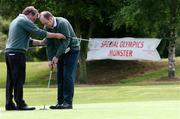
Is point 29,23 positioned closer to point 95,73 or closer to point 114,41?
point 114,41

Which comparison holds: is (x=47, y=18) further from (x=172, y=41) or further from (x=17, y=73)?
(x=172, y=41)

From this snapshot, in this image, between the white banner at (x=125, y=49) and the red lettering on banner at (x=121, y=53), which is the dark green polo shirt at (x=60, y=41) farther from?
the red lettering on banner at (x=121, y=53)

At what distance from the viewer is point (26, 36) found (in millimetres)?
11219

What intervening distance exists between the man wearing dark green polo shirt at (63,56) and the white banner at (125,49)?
61.1 feet

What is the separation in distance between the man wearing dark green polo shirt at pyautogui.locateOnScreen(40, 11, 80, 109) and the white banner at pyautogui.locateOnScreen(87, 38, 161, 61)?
61.1 ft

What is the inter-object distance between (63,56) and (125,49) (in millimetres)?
19494

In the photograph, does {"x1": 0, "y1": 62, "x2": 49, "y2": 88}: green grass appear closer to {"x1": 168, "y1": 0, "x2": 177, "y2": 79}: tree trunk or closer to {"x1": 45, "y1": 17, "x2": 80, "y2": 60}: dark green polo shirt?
{"x1": 168, "y1": 0, "x2": 177, "y2": 79}: tree trunk

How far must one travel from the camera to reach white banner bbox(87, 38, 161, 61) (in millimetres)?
30328

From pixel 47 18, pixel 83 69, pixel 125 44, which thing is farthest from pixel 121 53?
pixel 47 18

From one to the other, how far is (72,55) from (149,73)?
23941 mm

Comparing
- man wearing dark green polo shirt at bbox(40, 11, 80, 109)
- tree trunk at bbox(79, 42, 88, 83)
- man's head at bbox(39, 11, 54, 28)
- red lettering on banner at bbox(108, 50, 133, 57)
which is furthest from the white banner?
man's head at bbox(39, 11, 54, 28)

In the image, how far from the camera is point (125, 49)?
30969 mm

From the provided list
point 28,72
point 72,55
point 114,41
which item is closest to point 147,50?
point 114,41

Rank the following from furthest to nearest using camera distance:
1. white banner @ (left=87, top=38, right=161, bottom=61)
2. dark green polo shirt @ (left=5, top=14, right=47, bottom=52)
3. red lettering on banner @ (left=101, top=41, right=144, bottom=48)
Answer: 1. red lettering on banner @ (left=101, top=41, right=144, bottom=48)
2. white banner @ (left=87, top=38, right=161, bottom=61)
3. dark green polo shirt @ (left=5, top=14, right=47, bottom=52)
